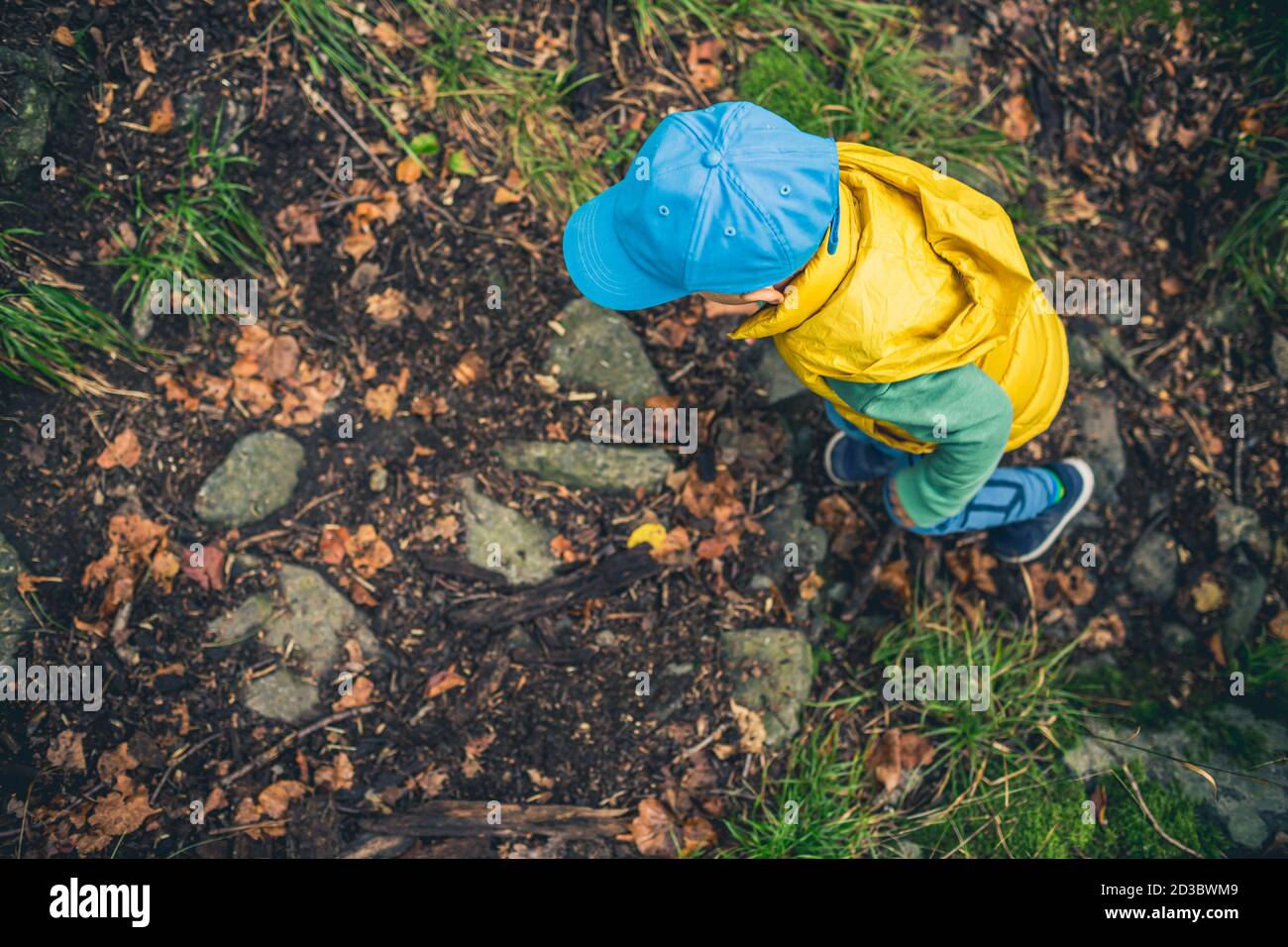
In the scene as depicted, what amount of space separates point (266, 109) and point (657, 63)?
170cm

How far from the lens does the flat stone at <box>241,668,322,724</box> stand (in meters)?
3.11

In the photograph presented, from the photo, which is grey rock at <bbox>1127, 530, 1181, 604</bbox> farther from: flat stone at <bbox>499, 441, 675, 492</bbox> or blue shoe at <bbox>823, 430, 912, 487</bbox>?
flat stone at <bbox>499, 441, 675, 492</bbox>

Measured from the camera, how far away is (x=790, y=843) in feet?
10.1

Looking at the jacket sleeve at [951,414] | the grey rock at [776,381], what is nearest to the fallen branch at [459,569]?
the grey rock at [776,381]

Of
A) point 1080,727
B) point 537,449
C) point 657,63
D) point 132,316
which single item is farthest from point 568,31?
point 1080,727

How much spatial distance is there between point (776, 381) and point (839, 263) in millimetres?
1529

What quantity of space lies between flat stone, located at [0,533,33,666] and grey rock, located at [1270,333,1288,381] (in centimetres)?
534

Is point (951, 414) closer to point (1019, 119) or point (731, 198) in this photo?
point (731, 198)

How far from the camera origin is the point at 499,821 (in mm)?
3105

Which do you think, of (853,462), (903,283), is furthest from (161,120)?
(853,462)

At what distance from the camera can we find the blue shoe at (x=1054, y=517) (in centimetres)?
338

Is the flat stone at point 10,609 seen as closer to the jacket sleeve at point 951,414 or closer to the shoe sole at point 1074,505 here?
the jacket sleeve at point 951,414

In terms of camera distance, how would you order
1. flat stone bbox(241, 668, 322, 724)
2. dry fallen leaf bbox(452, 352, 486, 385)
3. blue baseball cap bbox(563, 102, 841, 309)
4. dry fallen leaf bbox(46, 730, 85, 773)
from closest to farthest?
1. blue baseball cap bbox(563, 102, 841, 309)
2. dry fallen leaf bbox(46, 730, 85, 773)
3. flat stone bbox(241, 668, 322, 724)
4. dry fallen leaf bbox(452, 352, 486, 385)

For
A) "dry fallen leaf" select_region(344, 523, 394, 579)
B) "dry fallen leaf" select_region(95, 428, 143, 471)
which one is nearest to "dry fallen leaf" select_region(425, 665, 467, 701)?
"dry fallen leaf" select_region(344, 523, 394, 579)
